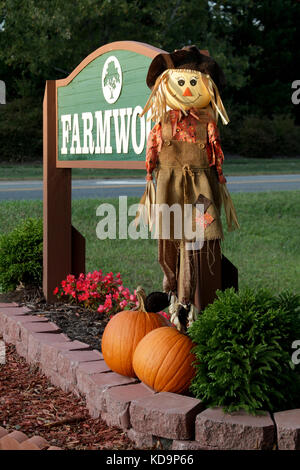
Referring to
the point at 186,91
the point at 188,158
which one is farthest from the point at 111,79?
the point at 188,158

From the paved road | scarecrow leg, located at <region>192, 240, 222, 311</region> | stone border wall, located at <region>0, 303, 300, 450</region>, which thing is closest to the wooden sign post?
scarecrow leg, located at <region>192, 240, 222, 311</region>

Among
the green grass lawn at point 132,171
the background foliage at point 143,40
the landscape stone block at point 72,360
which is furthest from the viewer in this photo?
the background foliage at point 143,40

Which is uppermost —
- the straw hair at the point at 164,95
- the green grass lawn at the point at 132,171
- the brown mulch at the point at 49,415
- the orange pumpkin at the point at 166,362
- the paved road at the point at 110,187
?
the straw hair at the point at 164,95

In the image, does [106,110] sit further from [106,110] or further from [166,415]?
[166,415]

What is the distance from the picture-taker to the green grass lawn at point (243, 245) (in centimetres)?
751

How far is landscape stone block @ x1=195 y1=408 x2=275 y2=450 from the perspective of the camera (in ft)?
9.70

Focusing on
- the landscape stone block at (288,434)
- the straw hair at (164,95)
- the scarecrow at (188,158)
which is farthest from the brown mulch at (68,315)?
the landscape stone block at (288,434)

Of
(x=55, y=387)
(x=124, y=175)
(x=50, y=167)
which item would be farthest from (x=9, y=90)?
(x=55, y=387)

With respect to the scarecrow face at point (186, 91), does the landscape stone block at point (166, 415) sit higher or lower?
lower

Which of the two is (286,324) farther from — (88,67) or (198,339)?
(88,67)

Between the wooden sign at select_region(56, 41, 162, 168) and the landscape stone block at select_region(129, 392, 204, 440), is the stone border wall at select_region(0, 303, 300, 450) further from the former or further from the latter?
the wooden sign at select_region(56, 41, 162, 168)

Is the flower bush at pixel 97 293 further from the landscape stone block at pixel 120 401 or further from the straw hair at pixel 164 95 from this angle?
the straw hair at pixel 164 95

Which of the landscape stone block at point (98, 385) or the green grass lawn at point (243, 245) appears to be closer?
the landscape stone block at point (98, 385)

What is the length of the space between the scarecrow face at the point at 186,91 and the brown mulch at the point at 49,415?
1793mm
